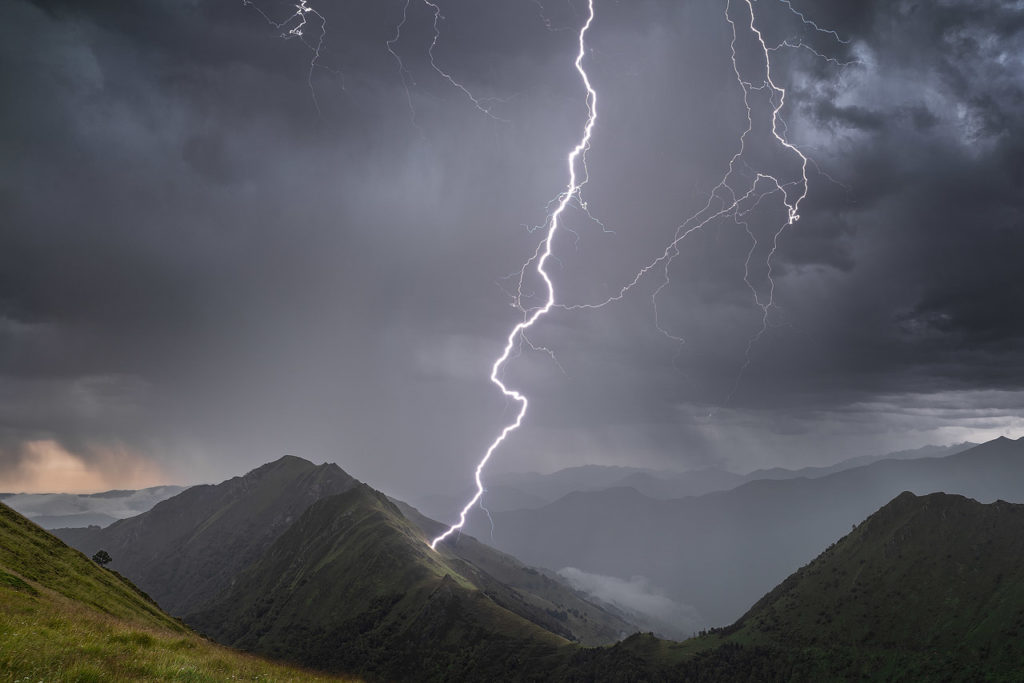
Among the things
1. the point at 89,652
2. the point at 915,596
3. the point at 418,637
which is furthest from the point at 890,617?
the point at 89,652

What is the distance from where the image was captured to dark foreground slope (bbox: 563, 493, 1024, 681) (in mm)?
114188

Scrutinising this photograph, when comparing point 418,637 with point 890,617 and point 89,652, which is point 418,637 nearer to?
point 890,617

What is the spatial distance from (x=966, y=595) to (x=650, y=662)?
78.5 metres

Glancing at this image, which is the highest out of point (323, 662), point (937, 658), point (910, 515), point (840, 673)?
point (910, 515)

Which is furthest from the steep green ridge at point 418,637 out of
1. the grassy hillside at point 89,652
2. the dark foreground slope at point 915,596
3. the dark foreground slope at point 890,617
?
the grassy hillside at point 89,652

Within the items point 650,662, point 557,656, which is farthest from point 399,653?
point 650,662

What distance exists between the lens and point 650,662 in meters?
143

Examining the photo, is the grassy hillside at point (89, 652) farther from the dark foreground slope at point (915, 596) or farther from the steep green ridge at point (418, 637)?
the steep green ridge at point (418, 637)

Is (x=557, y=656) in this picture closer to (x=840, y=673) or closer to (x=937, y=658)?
(x=840, y=673)

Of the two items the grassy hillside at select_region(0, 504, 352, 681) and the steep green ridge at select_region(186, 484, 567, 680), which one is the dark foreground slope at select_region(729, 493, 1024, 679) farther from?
the grassy hillside at select_region(0, 504, 352, 681)

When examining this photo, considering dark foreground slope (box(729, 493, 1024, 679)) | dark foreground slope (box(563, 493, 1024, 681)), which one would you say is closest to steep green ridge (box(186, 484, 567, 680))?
dark foreground slope (box(563, 493, 1024, 681))

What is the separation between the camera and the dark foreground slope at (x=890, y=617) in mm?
114188

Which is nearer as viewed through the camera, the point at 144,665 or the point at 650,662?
the point at 144,665

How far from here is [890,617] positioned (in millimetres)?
132000
